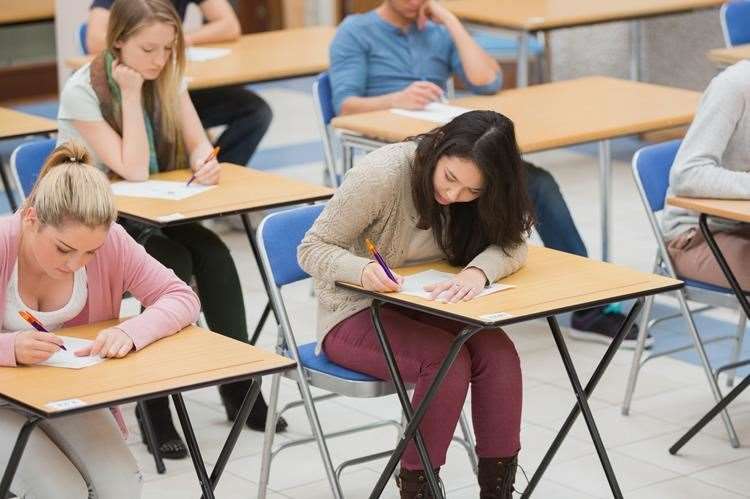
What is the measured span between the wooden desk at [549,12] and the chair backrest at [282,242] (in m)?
3.13

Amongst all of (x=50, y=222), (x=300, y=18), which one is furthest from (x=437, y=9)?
(x=300, y=18)

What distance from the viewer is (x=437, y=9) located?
5.39 metres

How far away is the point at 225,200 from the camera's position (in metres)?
3.97

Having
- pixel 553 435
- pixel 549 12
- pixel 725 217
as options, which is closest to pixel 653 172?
pixel 725 217

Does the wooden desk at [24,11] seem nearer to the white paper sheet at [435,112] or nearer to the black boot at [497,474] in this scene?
the white paper sheet at [435,112]

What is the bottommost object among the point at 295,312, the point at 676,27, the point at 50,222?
the point at 295,312

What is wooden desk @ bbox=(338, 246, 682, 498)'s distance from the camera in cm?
301

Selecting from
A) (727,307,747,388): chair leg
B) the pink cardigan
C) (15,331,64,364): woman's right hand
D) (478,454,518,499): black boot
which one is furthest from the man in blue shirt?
(15,331,64,364): woman's right hand

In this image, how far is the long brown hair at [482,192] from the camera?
3238mm

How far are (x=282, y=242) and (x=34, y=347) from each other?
2.93ft

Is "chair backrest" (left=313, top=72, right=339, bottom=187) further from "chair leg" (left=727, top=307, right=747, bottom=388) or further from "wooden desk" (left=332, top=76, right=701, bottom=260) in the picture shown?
"chair leg" (left=727, top=307, right=747, bottom=388)

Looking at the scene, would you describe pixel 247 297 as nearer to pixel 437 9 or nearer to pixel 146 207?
pixel 437 9

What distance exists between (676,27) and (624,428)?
4.18 m

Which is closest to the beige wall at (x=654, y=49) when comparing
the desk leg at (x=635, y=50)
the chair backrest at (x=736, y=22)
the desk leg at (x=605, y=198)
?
the desk leg at (x=635, y=50)
